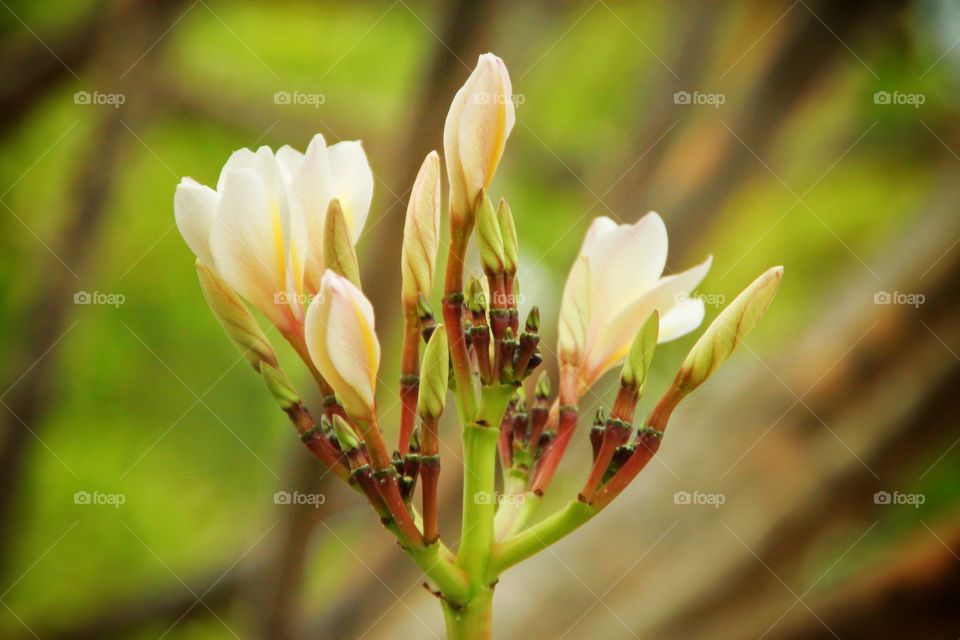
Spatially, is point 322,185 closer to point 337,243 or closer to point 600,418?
point 337,243

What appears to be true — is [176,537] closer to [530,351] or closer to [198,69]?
[198,69]

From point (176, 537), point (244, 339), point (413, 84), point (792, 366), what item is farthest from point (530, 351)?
point (176, 537)

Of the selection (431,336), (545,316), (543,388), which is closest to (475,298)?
(431,336)

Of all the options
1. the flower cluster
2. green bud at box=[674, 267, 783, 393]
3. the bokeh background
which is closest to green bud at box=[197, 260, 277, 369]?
the flower cluster

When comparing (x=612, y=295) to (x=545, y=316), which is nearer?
(x=612, y=295)

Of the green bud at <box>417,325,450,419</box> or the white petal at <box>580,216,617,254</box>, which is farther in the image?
the white petal at <box>580,216,617,254</box>

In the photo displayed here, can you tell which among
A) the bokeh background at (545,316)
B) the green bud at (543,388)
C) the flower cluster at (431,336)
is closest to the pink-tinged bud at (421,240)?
the flower cluster at (431,336)

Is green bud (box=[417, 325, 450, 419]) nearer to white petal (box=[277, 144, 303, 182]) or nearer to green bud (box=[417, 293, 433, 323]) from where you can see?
green bud (box=[417, 293, 433, 323])
